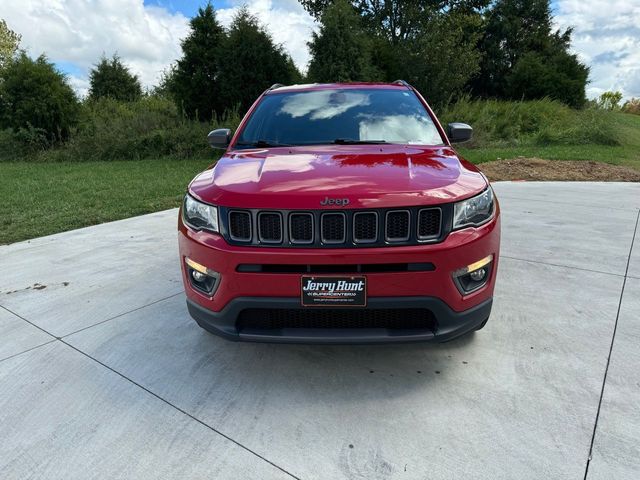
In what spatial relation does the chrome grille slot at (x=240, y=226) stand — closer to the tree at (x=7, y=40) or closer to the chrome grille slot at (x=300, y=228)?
the chrome grille slot at (x=300, y=228)

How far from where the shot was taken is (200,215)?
Answer: 2371 mm

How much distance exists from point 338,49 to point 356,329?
13.3m

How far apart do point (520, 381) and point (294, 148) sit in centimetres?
195

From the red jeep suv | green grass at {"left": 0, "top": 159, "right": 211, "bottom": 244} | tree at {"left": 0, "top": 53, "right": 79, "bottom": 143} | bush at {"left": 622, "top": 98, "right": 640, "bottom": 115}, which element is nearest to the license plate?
the red jeep suv

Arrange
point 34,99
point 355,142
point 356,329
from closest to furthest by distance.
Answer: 1. point 356,329
2. point 355,142
3. point 34,99

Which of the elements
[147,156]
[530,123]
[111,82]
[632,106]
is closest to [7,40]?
[111,82]

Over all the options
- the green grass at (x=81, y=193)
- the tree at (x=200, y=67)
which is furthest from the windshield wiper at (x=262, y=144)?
the tree at (x=200, y=67)

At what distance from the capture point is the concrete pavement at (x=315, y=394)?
6.30 ft

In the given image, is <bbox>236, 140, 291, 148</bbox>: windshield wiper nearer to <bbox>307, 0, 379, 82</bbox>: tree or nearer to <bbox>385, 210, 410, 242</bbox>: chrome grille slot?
<bbox>385, 210, 410, 242</bbox>: chrome grille slot

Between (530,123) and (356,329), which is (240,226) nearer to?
(356,329)

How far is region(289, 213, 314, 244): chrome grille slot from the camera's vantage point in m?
2.15

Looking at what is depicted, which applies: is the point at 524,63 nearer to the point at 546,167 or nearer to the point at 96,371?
the point at 546,167

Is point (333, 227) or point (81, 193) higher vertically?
point (333, 227)

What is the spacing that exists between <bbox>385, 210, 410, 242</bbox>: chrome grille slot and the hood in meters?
0.05
